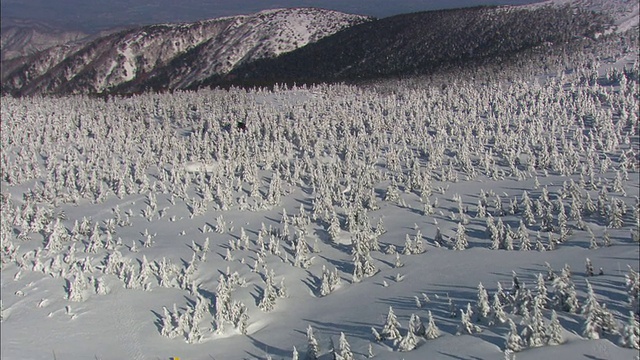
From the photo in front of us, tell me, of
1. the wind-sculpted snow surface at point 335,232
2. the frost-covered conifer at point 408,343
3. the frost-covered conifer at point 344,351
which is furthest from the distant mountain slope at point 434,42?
the frost-covered conifer at point 344,351

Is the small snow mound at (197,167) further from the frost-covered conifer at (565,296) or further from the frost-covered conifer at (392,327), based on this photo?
the frost-covered conifer at (565,296)

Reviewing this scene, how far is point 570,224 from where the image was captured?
39094 mm

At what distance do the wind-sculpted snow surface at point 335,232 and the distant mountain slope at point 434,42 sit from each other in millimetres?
56697

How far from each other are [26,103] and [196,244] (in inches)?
3590

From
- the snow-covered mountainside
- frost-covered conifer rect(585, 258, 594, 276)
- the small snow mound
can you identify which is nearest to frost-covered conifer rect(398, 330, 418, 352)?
→ frost-covered conifer rect(585, 258, 594, 276)

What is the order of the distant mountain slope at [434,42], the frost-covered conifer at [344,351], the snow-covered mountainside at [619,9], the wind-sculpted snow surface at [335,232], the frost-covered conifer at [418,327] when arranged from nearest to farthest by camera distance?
the frost-covered conifer at [344,351], the frost-covered conifer at [418,327], the wind-sculpted snow surface at [335,232], the snow-covered mountainside at [619,9], the distant mountain slope at [434,42]

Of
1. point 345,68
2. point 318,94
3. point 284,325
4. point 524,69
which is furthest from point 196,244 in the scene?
point 345,68

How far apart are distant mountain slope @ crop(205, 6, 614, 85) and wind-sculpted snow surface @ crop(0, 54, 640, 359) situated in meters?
56.7

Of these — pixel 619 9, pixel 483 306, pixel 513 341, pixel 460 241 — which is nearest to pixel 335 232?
pixel 460 241

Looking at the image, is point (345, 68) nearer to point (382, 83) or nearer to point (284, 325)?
point (382, 83)

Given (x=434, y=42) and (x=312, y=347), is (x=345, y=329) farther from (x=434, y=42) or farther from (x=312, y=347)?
(x=434, y=42)

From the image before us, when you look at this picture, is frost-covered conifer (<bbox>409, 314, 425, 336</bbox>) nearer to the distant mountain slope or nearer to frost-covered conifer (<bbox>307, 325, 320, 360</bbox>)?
frost-covered conifer (<bbox>307, 325, 320, 360</bbox>)

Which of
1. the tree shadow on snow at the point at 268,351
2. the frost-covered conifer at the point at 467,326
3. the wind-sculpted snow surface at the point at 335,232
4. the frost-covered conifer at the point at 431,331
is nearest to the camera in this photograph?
the frost-covered conifer at the point at 467,326

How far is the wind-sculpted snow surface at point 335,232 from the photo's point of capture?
26266 millimetres
